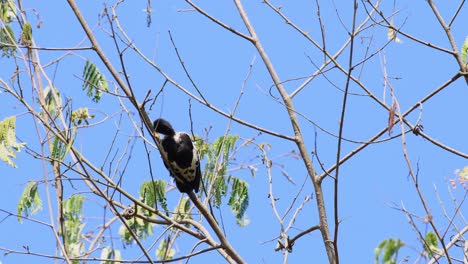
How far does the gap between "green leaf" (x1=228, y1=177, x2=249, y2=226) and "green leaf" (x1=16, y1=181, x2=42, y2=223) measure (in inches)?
61.6

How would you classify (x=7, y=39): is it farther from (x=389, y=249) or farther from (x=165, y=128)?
(x=389, y=249)

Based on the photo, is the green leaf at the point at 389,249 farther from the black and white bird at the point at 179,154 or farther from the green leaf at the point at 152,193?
the black and white bird at the point at 179,154

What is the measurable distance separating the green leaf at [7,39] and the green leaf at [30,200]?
0.96 metres

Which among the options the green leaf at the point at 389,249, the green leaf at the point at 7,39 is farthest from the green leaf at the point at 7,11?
the green leaf at the point at 389,249

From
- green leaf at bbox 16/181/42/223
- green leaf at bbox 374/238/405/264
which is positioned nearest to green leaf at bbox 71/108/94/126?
green leaf at bbox 16/181/42/223

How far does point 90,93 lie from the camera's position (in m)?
7.22

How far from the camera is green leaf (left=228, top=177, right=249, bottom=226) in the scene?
739 cm

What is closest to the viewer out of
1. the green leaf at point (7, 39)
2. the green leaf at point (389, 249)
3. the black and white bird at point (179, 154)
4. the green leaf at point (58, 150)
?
the green leaf at point (389, 249)

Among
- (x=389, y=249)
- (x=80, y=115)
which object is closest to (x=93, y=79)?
(x=80, y=115)

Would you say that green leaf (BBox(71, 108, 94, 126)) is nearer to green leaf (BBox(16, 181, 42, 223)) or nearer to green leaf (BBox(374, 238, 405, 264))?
green leaf (BBox(16, 181, 42, 223))

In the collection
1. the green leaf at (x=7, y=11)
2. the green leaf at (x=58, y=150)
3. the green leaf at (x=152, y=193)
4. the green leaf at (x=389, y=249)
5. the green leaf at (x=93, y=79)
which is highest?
the green leaf at (x=7, y=11)

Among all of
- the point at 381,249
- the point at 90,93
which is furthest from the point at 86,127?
the point at 381,249

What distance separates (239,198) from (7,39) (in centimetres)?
215

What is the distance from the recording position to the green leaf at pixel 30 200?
21.7ft
